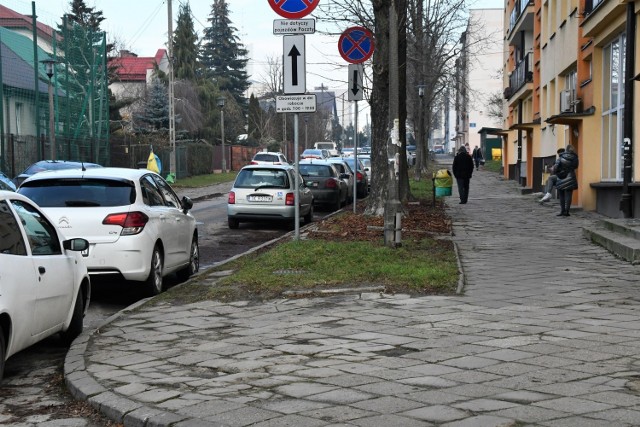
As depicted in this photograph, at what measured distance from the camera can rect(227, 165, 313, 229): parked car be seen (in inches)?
752

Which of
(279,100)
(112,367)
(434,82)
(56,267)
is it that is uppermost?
(434,82)

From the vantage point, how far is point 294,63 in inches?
488

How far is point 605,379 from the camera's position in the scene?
18.2 feet

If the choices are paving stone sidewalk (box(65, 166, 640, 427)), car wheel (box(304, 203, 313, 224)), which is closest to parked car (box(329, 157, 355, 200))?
car wheel (box(304, 203, 313, 224))

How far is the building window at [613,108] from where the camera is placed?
61.0 ft

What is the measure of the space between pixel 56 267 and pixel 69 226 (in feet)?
8.35

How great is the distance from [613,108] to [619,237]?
6.90 m

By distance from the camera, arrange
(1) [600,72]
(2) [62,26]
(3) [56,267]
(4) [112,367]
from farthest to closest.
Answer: (2) [62,26], (1) [600,72], (3) [56,267], (4) [112,367]

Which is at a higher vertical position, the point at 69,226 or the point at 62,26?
the point at 62,26

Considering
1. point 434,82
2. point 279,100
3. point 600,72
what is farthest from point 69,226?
point 434,82

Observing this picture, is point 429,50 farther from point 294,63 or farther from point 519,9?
point 294,63

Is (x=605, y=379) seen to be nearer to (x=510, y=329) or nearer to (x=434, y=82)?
(x=510, y=329)

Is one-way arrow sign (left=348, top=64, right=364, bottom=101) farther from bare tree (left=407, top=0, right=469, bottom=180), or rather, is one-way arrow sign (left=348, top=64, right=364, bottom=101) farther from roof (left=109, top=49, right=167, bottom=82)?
roof (left=109, top=49, right=167, bottom=82)

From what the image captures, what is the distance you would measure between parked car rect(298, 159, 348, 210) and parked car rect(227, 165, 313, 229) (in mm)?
4831
